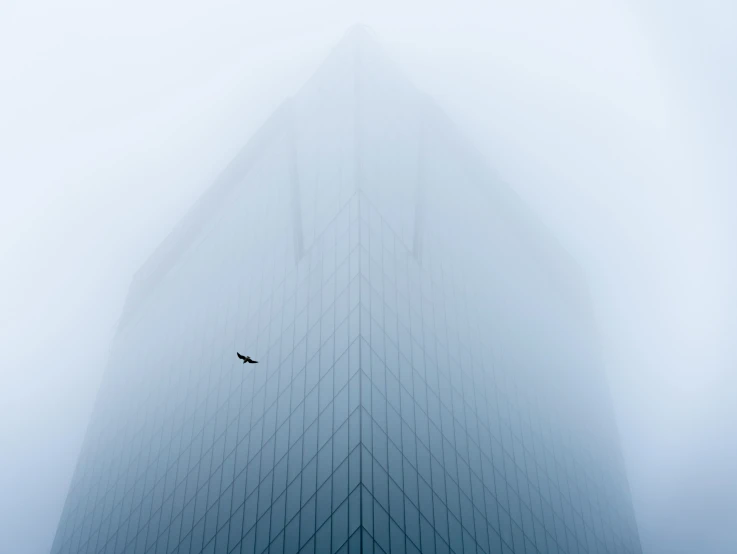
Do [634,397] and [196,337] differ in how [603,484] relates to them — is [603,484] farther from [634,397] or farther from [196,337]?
[634,397]

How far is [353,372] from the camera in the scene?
3328 centimetres

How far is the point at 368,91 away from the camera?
5841 centimetres

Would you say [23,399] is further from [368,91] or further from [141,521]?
[368,91]

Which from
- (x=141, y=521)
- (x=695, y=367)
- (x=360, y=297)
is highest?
(x=695, y=367)

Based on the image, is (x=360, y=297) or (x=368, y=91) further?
Result: (x=368, y=91)

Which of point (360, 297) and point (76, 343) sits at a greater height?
point (76, 343)

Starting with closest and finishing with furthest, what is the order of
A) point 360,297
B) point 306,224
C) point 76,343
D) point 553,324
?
point 360,297
point 306,224
point 553,324
point 76,343

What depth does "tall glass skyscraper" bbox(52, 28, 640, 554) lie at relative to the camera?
32969 millimetres

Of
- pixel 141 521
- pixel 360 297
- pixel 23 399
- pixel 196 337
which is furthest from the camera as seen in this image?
pixel 23 399

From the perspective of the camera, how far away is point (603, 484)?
184 ft

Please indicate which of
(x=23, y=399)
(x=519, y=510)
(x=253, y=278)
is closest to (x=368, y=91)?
(x=253, y=278)

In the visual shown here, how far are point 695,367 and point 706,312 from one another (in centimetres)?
6505

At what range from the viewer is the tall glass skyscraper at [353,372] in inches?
1298

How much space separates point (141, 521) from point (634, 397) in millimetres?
82243
